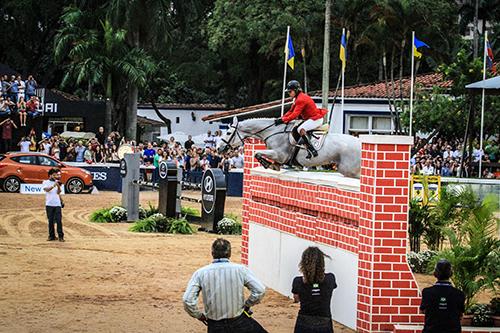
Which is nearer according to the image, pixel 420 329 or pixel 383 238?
pixel 420 329

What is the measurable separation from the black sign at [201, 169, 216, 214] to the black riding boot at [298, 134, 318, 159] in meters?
7.05

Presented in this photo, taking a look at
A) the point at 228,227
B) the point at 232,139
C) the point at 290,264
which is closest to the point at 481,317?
the point at 290,264

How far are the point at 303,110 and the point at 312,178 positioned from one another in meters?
4.14

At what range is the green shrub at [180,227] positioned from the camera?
91.6ft

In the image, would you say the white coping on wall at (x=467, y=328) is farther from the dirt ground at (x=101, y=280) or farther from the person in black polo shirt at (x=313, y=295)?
the person in black polo shirt at (x=313, y=295)

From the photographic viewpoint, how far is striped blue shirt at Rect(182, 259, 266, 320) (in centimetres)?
999

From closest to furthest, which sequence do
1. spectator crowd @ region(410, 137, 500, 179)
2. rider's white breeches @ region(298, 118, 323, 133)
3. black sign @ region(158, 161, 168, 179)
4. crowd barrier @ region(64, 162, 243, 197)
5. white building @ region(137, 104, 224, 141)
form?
rider's white breeches @ region(298, 118, 323, 133) < black sign @ region(158, 161, 168, 179) < spectator crowd @ region(410, 137, 500, 179) < crowd barrier @ region(64, 162, 243, 197) < white building @ region(137, 104, 224, 141)

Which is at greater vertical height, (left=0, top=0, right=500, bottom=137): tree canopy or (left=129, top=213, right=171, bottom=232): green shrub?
(left=0, top=0, right=500, bottom=137): tree canopy

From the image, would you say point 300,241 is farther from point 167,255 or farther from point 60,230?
point 60,230

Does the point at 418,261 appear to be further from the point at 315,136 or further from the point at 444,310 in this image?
the point at 444,310

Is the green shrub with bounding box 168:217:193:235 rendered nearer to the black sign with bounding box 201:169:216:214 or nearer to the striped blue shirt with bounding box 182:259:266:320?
the black sign with bounding box 201:169:216:214

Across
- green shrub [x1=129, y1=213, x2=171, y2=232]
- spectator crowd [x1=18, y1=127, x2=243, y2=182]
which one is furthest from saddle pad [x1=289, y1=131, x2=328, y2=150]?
spectator crowd [x1=18, y1=127, x2=243, y2=182]

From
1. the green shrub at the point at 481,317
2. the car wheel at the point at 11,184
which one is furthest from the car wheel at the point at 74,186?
the green shrub at the point at 481,317

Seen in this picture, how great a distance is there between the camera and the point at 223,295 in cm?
1000
